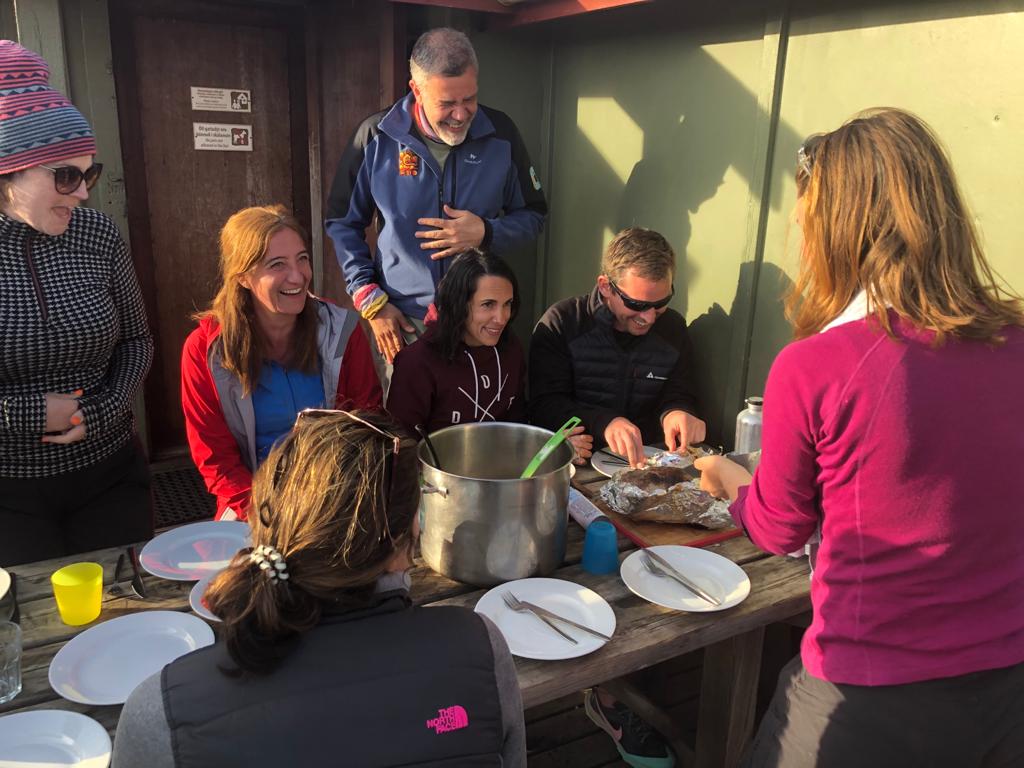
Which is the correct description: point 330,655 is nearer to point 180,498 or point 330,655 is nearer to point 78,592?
point 78,592

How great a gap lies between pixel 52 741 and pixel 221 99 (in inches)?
149

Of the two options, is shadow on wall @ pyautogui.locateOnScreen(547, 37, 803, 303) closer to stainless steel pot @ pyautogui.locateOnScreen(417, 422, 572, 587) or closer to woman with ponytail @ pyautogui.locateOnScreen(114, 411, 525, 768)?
stainless steel pot @ pyautogui.locateOnScreen(417, 422, 572, 587)

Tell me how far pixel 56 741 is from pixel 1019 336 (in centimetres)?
181

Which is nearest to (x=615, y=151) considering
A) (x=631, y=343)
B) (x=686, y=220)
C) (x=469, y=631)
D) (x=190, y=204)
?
(x=686, y=220)

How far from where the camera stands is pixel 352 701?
3.69 ft

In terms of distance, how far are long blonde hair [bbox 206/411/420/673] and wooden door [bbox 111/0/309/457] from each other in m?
3.13

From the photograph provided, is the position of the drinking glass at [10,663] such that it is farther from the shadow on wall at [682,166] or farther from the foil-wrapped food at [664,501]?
the shadow on wall at [682,166]

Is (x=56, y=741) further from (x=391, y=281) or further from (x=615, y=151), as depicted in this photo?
(x=615, y=151)

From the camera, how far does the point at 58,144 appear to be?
2189 millimetres

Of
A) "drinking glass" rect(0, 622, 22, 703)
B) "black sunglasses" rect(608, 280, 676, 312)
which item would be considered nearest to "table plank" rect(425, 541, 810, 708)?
"drinking glass" rect(0, 622, 22, 703)

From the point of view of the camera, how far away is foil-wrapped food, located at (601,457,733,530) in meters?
2.26

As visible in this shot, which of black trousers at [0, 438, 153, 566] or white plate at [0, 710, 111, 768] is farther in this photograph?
black trousers at [0, 438, 153, 566]

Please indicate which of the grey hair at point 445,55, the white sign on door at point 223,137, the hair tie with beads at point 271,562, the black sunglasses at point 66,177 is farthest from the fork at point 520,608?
the white sign on door at point 223,137

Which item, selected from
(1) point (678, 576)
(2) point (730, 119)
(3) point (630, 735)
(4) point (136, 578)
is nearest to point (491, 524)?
(1) point (678, 576)
